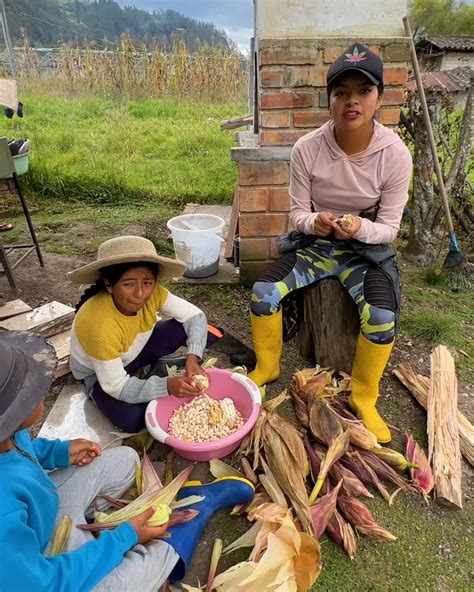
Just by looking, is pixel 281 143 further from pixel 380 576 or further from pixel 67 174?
pixel 67 174

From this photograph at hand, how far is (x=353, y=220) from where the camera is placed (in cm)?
239

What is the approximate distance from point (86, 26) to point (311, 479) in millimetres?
49925

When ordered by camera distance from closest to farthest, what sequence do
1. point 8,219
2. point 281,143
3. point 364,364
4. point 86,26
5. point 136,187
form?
point 364,364, point 281,143, point 8,219, point 136,187, point 86,26

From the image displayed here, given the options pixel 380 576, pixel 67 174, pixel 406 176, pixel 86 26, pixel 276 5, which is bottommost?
pixel 380 576

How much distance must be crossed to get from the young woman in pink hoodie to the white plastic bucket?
3.98 ft

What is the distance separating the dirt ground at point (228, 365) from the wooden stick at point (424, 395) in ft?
0.17

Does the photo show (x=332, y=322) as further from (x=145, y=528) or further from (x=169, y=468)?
(x=145, y=528)

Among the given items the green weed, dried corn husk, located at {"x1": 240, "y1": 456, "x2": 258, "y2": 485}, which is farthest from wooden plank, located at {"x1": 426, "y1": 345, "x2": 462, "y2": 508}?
dried corn husk, located at {"x1": 240, "y1": 456, "x2": 258, "y2": 485}

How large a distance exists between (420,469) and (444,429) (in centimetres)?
31

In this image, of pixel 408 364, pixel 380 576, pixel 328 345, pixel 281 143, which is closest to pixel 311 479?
pixel 380 576

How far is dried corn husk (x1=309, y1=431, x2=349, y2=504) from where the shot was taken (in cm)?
201

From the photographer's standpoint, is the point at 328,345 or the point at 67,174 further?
the point at 67,174

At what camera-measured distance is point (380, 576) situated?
70.6 inches

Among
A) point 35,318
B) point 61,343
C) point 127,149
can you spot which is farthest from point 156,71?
point 61,343
